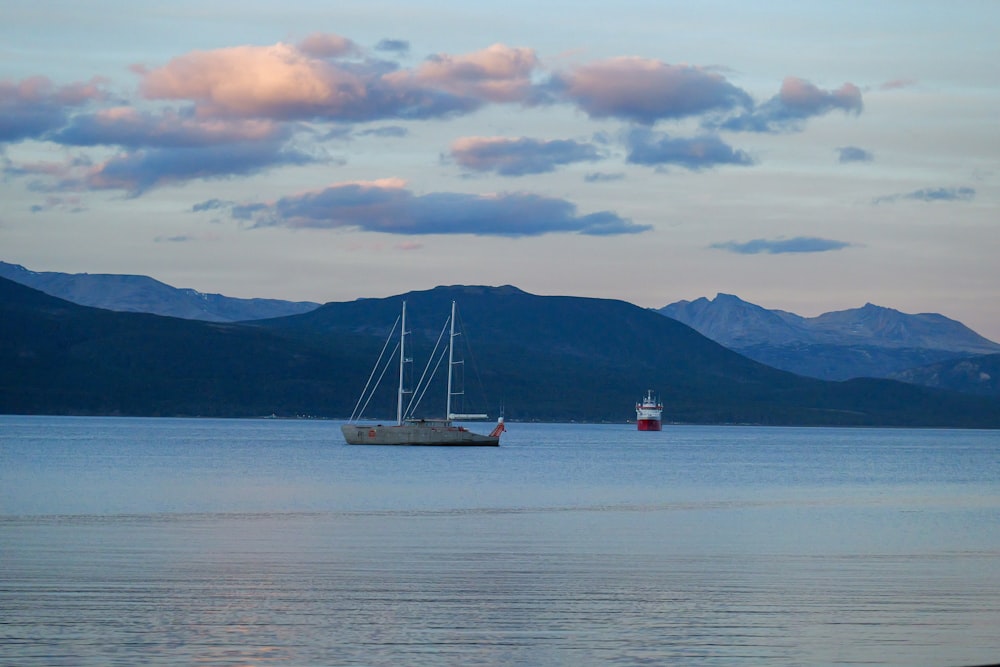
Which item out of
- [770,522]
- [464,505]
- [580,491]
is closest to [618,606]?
[770,522]

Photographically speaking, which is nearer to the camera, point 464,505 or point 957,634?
point 957,634

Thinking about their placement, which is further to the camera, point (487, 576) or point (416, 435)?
point (416, 435)

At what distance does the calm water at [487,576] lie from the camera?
23.3m

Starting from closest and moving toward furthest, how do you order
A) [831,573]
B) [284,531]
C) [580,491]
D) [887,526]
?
[831,573] → [284,531] → [887,526] → [580,491]

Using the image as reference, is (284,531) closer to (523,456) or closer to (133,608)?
(133,608)

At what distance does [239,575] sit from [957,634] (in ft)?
53.1

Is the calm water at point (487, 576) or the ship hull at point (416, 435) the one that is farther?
the ship hull at point (416, 435)

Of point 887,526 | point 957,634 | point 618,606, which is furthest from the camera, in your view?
point 887,526

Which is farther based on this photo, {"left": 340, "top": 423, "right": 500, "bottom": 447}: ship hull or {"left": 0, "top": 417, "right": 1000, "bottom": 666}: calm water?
{"left": 340, "top": 423, "right": 500, "bottom": 447}: ship hull

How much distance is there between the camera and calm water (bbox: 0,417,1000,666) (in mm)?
23344

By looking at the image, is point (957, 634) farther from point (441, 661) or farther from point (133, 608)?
point (133, 608)

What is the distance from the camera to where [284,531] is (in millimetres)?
45938

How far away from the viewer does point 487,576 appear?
33.3 m

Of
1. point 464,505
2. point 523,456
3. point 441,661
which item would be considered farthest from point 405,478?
point 441,661
